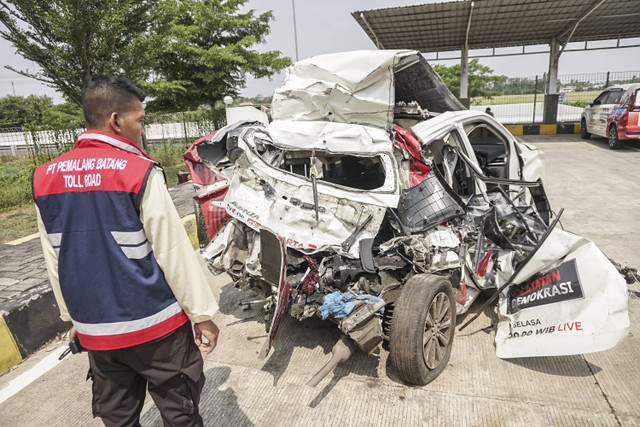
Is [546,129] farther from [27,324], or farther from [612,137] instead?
[27,324]

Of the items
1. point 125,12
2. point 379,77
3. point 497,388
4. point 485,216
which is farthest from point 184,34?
point 497,388

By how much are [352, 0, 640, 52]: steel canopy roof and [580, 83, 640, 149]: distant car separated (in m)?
3.45

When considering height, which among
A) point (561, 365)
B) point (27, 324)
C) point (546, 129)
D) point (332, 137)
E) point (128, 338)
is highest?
point (332, 137)

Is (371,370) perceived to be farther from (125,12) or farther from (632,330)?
(125,12)

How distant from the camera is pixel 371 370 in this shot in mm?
3104

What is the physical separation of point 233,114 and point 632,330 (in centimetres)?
1069

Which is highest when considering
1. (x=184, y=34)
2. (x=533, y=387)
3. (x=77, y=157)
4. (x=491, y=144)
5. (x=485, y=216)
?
(x=184, y=34)

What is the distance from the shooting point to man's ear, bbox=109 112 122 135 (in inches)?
67.2

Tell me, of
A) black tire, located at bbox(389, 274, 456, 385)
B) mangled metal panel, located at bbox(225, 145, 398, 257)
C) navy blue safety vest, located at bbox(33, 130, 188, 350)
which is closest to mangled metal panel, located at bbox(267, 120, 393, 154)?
mangled metal panel, located at bbox(225, 145, 398, 257)

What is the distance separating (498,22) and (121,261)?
17.8m

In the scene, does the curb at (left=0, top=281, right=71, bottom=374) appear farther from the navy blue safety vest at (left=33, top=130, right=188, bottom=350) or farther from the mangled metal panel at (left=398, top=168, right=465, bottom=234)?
the mangled metal panel at (left=398, top=168, right=465, bottom=234)

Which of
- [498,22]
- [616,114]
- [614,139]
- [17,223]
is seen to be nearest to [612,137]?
[614,139]

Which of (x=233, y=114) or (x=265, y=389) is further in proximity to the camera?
(x=233, y=114)

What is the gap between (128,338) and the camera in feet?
5.47
